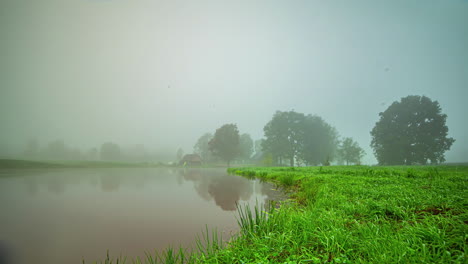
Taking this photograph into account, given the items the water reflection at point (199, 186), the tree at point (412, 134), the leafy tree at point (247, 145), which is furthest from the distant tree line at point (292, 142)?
the water reflection at point (199, 186)

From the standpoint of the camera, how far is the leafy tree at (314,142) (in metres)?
40.3

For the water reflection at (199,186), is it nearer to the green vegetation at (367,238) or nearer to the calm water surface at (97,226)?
the calm water surface at (97,226)

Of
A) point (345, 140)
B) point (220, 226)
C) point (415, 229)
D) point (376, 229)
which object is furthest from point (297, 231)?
point (345, 140)

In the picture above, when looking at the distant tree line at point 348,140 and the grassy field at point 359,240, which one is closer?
the grassy field at point 359,240

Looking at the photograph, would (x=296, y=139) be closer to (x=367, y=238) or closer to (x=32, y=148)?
(x=367, y=238)

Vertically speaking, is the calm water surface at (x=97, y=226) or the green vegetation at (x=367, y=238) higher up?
the green vegetation at (x=367, y=238)

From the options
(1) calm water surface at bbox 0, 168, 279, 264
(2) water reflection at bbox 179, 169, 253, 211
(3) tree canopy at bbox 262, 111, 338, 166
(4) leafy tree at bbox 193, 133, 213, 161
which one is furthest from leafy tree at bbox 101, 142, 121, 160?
(1) calm water surface at bbox 0, 168, 279, 264

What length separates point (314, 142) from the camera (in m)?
41.8

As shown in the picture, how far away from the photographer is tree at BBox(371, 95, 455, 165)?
26.6 m

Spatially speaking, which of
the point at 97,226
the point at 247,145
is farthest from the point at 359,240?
the point at 247,145

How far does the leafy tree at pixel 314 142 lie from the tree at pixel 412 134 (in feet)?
37.2

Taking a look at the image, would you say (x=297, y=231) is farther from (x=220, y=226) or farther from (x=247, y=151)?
(x=247, y=151)

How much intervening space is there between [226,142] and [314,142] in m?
23.1

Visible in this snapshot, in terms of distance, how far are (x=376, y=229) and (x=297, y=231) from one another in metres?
0.85
